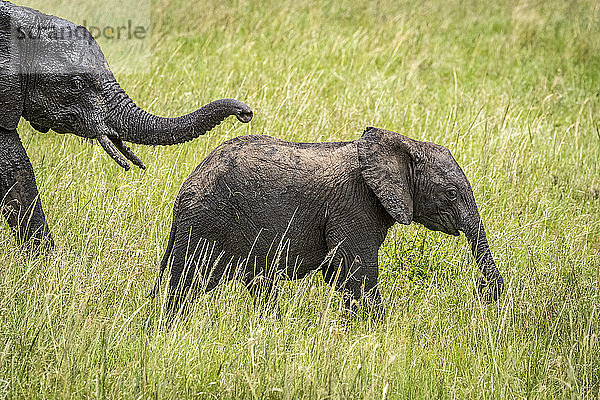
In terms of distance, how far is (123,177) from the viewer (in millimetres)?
7215

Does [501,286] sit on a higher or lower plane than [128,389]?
higher

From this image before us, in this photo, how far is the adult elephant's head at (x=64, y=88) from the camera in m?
5.25

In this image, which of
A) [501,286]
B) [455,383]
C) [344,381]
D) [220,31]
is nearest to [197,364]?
[344,381]

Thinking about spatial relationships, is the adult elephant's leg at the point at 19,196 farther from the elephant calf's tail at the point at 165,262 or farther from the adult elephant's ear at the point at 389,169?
the adult elephant's ear at the point at 389,169

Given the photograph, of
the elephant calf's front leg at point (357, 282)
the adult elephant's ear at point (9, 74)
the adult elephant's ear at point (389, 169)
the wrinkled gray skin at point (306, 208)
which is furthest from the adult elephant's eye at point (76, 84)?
the elephant calf's front leg at point (357, 282)

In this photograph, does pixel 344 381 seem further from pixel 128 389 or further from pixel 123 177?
pixel 123 177

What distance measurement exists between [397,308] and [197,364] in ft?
4.68

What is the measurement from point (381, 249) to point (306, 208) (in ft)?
4.86

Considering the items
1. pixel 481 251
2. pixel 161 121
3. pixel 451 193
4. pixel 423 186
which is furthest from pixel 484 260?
pixel 161 121

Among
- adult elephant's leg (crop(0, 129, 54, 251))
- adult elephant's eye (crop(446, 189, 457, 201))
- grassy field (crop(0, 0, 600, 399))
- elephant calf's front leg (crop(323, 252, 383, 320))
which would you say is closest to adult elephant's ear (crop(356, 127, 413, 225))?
adult elephant's eye (crop(446, 189, 457, 201))

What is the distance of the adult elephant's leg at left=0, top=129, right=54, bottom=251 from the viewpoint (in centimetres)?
533

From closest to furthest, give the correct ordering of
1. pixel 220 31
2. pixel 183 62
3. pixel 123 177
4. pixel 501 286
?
1. pixel 501 286
2. pixel 123 177
3. pixel 183 62
4. pixel 220 31

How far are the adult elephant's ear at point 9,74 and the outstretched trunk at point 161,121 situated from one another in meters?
0.52

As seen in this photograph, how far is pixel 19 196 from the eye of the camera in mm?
5406
